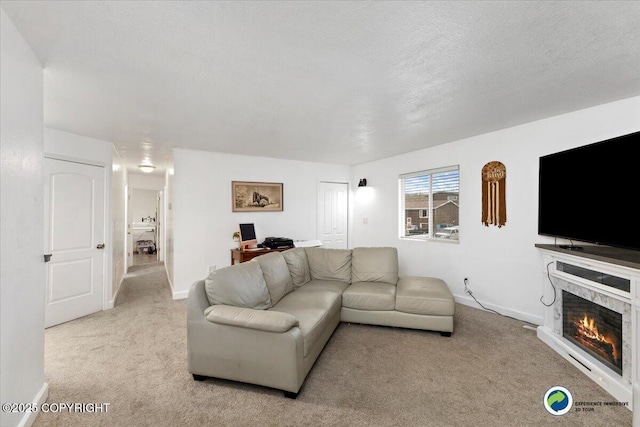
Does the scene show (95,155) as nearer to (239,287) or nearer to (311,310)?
(239,287)

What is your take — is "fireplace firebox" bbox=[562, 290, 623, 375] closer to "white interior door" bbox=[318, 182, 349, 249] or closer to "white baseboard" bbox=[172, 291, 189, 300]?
"white interior door" bbox=[318, 182, 349, 249]

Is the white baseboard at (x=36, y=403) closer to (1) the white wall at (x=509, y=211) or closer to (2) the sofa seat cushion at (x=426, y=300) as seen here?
(2) the sofa seat cushion at (x=426, y=300)

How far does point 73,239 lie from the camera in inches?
133

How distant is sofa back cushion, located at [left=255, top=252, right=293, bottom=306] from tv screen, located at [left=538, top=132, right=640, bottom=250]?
279 cm

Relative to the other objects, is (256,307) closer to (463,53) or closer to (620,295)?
(463,53)

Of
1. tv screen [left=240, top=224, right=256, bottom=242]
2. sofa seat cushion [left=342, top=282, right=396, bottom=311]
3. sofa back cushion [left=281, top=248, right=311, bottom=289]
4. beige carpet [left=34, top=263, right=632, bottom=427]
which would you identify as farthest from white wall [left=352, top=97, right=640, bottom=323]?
tv screen [left=240, top=224, right=256, bottom=242]

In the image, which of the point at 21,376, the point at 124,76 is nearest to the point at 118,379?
the point at 21,376

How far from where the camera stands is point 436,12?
1.36m

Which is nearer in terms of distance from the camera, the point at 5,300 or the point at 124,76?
the point at 5,300

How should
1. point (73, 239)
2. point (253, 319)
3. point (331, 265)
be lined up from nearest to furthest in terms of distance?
point (253, 319) < point (73, 239) < point (331, 265)

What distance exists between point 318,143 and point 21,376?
11.6ft

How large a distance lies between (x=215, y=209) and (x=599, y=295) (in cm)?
465

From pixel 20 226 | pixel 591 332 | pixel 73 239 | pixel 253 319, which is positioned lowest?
pixel 591 332

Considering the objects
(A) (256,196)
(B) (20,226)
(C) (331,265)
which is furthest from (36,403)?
(A) (256,196)
